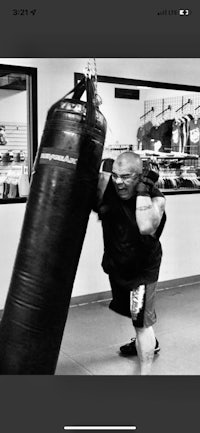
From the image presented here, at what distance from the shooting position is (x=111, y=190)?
6.86 ft

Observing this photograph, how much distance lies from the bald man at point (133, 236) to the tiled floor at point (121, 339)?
1.21 ft

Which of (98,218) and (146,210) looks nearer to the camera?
(146,210)

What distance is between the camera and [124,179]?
78.0 inches

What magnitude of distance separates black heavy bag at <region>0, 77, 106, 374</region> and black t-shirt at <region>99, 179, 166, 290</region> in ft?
1.73

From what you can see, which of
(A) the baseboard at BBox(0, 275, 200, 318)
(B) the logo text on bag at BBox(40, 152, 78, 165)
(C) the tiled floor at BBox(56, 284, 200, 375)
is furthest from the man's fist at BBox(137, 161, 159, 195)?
(A) the baseboard at BBox(0, 275, 200, 318)

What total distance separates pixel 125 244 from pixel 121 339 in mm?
1336

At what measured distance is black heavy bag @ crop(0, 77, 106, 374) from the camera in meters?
1.54

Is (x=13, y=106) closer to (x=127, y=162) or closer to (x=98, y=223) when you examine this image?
(x=98, y=223)
